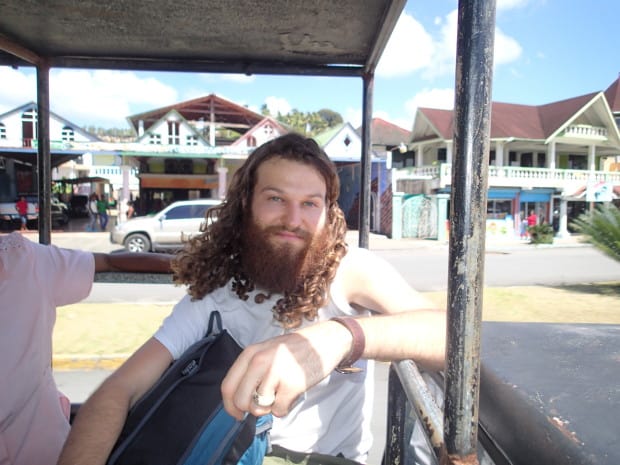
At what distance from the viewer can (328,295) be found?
1.68 metres

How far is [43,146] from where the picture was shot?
2408mm

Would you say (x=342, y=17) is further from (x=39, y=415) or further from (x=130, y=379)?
(x=39, y=415)

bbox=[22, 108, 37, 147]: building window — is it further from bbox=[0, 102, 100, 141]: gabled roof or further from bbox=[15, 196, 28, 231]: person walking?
bbox=[15, 196, 28, 231]: person walking

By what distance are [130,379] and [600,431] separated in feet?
4.19

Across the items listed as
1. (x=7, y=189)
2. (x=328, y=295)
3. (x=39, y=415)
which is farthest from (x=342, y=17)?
(x=7, y=189)

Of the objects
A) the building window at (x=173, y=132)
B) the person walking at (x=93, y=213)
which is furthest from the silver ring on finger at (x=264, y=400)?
the building window at (x=173, y=132)

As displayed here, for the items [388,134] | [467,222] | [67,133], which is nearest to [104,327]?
[467,222]

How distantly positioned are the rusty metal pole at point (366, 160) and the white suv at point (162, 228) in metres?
12.3

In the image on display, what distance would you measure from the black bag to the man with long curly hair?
0.42 ft

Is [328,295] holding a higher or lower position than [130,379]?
higher

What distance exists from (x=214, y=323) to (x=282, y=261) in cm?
32

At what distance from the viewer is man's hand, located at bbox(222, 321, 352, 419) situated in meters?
0.86

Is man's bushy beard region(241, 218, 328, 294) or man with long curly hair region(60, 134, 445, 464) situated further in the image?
man's bushy beard region(241, 218, 328, 294)

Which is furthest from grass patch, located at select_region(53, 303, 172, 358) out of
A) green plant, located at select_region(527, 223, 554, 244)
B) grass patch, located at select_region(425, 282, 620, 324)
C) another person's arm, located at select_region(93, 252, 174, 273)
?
green plant, located at select_region(527, 223, 554, 244)
